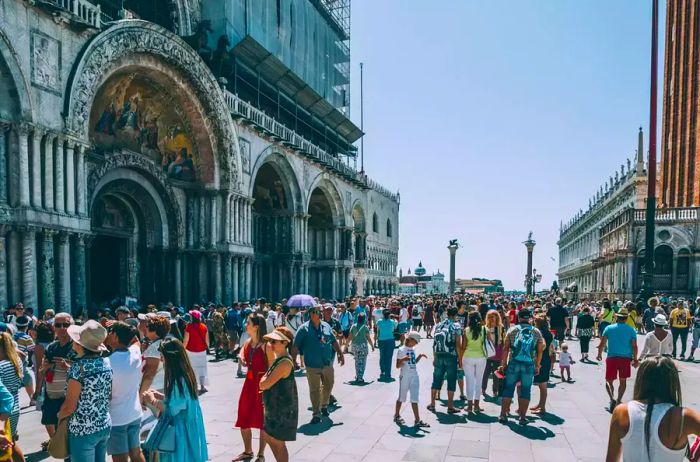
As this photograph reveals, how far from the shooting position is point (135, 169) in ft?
62.3

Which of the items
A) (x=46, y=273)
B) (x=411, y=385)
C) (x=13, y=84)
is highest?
(x=13, y=84)

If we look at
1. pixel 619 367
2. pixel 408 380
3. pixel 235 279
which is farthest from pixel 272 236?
pixel 619 367

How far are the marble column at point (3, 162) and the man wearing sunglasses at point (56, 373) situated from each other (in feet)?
26.6

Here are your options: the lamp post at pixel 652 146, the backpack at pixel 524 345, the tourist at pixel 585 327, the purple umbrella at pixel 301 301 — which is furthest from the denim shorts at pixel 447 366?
the lamp post at pixel 652 146

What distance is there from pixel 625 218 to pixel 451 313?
31282 millimetres

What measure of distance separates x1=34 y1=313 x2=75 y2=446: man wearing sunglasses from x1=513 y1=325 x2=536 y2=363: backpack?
234 inches

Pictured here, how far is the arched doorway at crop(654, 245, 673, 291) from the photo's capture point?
34406mm

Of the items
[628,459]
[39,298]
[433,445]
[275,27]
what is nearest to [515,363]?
[433,445]

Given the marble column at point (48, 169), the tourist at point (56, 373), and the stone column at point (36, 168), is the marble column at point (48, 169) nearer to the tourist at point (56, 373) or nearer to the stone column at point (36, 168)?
the stone column at point (36, 168)

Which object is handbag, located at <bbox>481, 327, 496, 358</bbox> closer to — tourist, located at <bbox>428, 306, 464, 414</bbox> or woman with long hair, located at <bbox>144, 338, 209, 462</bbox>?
tourist, located at <bbox>428, 306, 464, 414</bbox>

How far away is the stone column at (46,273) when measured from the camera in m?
13.4

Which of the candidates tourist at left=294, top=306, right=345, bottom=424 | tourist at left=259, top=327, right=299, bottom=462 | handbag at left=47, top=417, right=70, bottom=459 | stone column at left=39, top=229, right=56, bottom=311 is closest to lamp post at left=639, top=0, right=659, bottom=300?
tourist at left=294, top=306, right=345, bottom=424

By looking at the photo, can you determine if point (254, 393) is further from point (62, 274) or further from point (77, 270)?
point (77, 270)

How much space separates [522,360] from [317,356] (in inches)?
121
